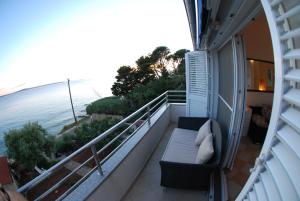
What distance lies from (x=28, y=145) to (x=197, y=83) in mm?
8405

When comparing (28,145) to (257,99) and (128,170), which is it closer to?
(128,170)

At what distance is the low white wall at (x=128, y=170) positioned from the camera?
1.83 metres

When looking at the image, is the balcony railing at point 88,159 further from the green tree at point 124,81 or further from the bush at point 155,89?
the green tree at point 124,81

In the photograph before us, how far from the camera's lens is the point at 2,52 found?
7469mm

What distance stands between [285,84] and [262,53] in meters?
3.76

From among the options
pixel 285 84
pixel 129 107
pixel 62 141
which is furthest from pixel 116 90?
pixel 285 84

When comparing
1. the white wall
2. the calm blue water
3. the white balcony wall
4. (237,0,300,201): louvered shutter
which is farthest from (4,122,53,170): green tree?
(237,0,300,201): louvered shutter

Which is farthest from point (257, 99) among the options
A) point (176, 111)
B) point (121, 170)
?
point (121, 170)

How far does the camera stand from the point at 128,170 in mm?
2275

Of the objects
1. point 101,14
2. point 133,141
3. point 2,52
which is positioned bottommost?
point 133,141

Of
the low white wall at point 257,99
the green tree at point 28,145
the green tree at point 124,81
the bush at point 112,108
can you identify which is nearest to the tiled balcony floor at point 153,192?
the low white wall at point 257,99

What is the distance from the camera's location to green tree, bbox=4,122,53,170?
7602 millimetres

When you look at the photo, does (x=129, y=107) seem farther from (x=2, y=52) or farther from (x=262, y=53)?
(x=262, y=53)

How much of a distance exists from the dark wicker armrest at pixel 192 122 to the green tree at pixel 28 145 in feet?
25.9
